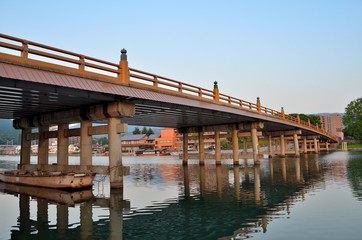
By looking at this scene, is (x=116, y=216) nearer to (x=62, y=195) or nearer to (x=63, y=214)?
(x=63, y=214)

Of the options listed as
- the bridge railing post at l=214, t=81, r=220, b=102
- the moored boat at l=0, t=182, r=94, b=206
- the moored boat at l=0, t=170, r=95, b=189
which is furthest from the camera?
the bridge railing post at l=214, t=81, r=220, b=102

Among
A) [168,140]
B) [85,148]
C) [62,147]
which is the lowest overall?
[85,148]

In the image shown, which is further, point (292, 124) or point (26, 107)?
point (292, 124)

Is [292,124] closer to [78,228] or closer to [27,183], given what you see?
[27,183]

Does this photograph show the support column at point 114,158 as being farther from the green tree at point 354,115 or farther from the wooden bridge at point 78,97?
the green tree at point 354,115

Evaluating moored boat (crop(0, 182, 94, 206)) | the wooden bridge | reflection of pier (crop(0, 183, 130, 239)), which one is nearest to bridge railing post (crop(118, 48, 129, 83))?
the wooden bridge

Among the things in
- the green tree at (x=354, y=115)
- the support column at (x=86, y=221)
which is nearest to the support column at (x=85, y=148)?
the support column at (x=86, y=221)

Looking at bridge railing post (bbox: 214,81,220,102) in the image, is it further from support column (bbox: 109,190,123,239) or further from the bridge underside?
support column (bbox: 109,190,123,239)

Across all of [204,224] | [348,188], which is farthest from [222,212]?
[348,188]

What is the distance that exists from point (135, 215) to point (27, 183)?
47.6ft

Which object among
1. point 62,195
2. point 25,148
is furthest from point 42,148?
point 62,195

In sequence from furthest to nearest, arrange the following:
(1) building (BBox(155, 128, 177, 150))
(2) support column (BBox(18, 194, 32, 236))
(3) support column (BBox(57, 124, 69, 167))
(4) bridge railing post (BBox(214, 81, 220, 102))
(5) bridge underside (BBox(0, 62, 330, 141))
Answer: (1) building (BBox(155, 128, 177, 150)), (4) bridge railing post (BBox(214, 81, 220, 102)), (3) support column (BBox(57, 124, 69, 167)), (5) bridge underside (BBox(0, 62, 330, 141)), (2) support column (BBox(18, 194, 32, 236))

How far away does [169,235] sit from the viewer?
10352 millimetres

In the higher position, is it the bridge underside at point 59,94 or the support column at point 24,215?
the bridge underside at point 59,94
